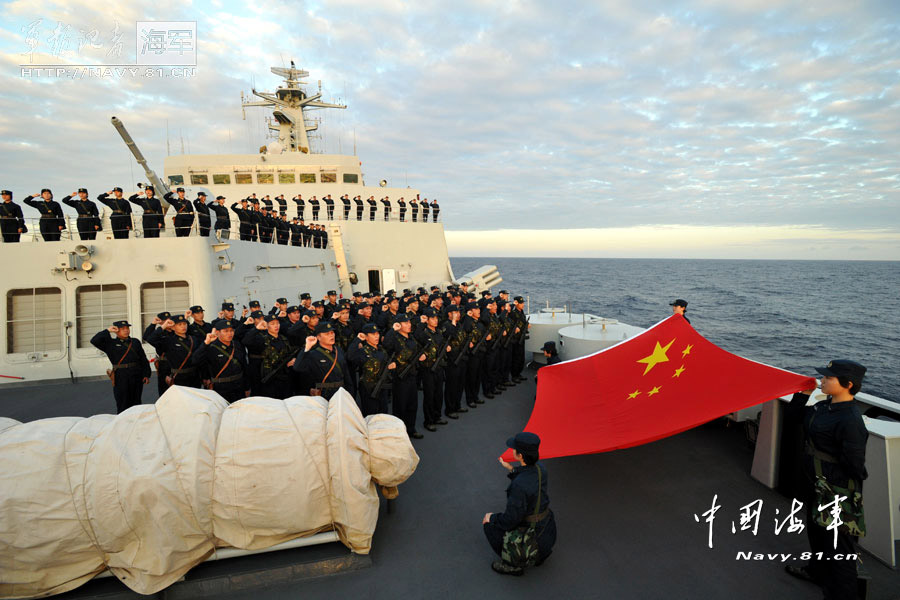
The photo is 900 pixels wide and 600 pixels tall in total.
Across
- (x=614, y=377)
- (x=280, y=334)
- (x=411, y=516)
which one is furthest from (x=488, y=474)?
(x=280, y=334)

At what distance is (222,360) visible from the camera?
5527mm

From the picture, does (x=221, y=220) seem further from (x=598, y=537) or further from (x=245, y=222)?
(x=598, y=537)

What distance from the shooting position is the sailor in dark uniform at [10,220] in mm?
7707

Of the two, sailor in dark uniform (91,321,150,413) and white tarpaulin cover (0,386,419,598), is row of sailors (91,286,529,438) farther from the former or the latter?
white tarpaulin cover (0,386,419,598)

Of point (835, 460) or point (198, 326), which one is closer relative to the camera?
point (835, 460)

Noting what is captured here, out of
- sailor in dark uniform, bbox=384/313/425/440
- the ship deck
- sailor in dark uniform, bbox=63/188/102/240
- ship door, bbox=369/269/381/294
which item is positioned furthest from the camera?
ship door, bbox=369/269/381/294

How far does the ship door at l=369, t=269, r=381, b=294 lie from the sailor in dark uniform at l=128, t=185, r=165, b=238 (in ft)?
26.6

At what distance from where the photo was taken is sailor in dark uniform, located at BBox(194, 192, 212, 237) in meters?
8.48

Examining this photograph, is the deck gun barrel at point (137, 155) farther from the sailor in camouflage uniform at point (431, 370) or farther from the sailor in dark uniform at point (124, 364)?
the sailor in camouflage uniform at point (431, 370)

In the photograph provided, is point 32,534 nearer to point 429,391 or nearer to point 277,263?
point 429,391

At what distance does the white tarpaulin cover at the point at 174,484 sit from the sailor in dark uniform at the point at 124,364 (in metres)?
3.31

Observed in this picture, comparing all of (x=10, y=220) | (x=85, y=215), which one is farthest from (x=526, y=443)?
(x=10, y=220)

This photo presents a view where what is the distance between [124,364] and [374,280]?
34.8 feet

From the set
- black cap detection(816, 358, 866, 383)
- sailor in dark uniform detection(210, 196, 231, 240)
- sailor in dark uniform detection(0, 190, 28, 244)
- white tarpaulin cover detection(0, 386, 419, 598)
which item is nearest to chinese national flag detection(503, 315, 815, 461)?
black cap detection(816, 358, 866, 383)
